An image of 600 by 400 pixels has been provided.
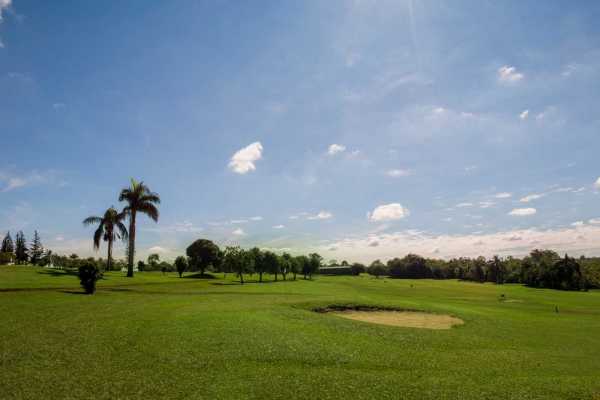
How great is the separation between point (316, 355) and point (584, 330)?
1115 inches

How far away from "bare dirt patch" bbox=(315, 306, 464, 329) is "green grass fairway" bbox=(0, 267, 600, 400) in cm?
305

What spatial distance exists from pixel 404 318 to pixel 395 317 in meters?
0.85

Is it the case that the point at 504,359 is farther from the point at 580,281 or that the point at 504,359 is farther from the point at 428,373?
the point at 580,281

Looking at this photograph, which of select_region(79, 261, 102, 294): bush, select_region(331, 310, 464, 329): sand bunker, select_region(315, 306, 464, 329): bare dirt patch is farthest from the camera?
select_region(79, 261, 102, 294): bush

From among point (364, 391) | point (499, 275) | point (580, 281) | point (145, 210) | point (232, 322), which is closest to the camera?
point (364, 391)

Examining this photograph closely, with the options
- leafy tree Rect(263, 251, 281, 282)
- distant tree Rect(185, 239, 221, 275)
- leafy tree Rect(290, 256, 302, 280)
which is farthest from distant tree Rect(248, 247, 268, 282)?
Result: distant tree Rect(185, 239, 221, 275)

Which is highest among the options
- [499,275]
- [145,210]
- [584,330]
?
[145,210]

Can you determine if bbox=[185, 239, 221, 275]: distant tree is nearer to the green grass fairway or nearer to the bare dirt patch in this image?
the bare dirt patch

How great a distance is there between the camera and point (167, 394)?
1127cm

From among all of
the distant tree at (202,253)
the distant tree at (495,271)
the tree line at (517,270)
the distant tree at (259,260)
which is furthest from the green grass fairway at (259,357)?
the distant tree at (495,271)

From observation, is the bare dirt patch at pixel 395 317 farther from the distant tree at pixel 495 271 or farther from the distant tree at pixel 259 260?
the distant tree at pixel 495 271

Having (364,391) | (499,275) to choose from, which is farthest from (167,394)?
(499,275)

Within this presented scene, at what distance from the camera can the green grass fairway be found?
478 inches

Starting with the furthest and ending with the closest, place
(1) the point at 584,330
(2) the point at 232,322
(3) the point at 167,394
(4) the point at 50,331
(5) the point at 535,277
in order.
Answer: (5) the point at 535,277 → (1) the point at 584,330 → (2) the point at 232,322 → (4) the point at 50,331 → (3) the point at 167,394
